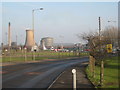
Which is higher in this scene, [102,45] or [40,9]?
[40,9]

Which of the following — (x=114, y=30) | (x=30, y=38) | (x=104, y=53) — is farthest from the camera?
(x=30, y=38)

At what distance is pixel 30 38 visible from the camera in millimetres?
113688

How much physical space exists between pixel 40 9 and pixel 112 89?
107 ft

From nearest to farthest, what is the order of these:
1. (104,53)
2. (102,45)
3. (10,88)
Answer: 1. (10,88)
2. (104,53)
3. (102,45)

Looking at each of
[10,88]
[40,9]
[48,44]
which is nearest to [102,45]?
[10,88]

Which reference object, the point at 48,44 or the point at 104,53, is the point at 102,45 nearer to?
the point at 104,53

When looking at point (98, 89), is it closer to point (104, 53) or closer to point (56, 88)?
point (56, 88)

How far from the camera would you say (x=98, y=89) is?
11320 mm

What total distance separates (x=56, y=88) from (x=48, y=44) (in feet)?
561

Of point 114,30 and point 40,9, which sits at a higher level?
point 40,9

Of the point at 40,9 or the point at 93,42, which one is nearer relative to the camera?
the point at 93,42

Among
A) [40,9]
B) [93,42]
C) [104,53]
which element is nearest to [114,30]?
[40,9]

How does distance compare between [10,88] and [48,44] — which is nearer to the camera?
[10,88]

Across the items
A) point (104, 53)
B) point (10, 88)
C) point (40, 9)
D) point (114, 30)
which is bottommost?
point (10, 88)
